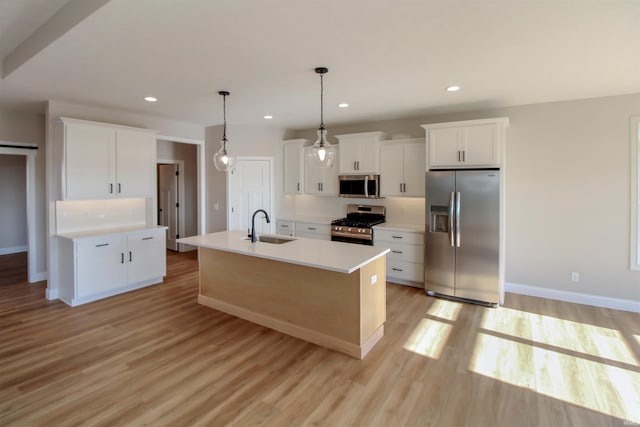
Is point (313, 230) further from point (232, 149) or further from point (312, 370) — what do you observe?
point (312, 370)

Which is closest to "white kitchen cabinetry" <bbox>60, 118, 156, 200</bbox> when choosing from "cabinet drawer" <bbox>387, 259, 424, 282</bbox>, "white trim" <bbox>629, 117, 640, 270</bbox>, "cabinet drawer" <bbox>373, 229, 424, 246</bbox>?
"cabinet drawer" <bbox>373, 229, 424, 246</bbox>

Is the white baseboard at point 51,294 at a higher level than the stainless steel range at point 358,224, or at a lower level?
lower

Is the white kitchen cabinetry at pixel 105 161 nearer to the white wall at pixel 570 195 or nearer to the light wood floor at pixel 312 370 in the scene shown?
the light wood floor at pixel 312 370

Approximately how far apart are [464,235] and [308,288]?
237cm

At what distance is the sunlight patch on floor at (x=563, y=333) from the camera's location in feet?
10.1

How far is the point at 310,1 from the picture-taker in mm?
1978

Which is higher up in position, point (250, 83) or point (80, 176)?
point (250, 83)

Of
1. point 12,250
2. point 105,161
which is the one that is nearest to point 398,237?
point 105,161

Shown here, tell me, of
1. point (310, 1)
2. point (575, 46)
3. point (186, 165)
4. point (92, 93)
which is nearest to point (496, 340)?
point (575, 46)

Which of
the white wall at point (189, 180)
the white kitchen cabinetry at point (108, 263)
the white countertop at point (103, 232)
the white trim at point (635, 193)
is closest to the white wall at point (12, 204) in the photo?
the white wall at point (189, 180)

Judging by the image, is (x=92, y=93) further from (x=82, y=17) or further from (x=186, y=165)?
(x=186, y=165)

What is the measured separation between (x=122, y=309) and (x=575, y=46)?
5.34m

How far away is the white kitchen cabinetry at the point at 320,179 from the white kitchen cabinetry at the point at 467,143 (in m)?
1.73

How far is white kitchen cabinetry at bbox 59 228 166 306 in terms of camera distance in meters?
4.24
